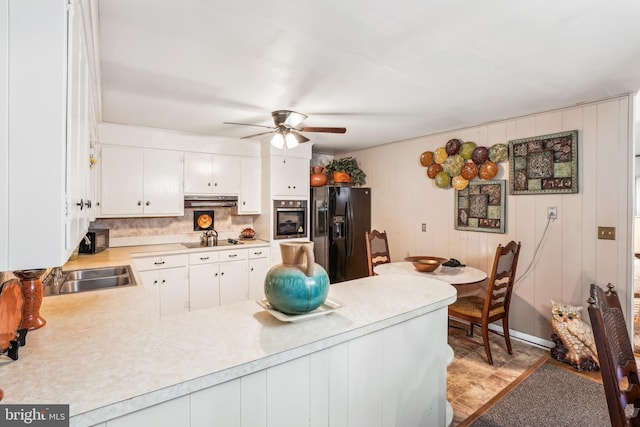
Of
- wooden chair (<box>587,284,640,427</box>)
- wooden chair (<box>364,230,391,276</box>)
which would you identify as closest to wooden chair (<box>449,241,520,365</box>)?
wooden chair (<box>364,230,391,276</box>)

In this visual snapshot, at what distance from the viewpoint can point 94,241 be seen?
326cm

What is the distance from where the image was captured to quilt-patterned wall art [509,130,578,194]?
9.57ft

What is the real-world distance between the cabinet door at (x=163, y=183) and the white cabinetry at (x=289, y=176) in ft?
3.86

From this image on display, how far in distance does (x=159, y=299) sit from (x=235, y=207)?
5.03 ft

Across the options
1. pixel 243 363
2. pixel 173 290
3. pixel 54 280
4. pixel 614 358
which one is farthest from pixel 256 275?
pixel 614 358

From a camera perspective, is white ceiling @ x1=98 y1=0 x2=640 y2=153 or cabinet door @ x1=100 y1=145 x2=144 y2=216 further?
cabinet door @ x1=100 y1=145 x2=144 y2=216

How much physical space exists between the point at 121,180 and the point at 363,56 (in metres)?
3.07

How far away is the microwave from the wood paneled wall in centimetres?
378

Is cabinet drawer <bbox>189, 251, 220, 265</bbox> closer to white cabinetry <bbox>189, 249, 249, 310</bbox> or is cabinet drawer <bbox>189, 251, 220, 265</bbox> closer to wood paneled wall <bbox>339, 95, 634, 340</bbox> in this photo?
white cabinetry <bbox>189, 249, 249, 310</bbox>

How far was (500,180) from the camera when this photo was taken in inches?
134

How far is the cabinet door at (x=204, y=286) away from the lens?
3680 mm

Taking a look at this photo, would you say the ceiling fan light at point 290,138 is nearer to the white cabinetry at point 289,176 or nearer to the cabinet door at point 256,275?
the white cabinetry at point 289,176

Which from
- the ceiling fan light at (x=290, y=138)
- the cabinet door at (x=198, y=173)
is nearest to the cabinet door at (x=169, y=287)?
the cabinet door at (x=198, y=173)

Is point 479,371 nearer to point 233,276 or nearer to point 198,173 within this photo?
point 233,276
